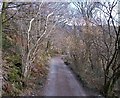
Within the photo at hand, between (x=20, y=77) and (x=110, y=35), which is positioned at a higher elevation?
(x=110, y=35)

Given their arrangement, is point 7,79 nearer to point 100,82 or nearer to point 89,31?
point 100,82

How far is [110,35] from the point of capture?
15.9 ft

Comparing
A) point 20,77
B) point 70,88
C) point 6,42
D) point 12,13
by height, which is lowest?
point 70,88

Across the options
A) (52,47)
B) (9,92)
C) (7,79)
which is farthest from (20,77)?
(52,47)

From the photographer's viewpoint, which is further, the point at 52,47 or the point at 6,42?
the point at 52,47

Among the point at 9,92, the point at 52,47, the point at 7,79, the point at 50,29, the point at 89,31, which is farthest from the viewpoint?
the point at 52,47

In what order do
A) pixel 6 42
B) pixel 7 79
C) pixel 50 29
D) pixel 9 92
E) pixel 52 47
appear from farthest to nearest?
pixel 52 47, pixel 50 29, pixel 6 42, pixel 7 79, pixel 9 92

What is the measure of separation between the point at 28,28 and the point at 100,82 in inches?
72.2

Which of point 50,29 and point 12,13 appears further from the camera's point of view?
point 50,29

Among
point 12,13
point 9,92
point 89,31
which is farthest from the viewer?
point 89,31

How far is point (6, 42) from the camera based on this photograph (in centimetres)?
509

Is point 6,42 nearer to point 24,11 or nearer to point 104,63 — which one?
point 24,11

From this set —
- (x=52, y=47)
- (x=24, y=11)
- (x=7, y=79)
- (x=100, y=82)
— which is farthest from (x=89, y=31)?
(x=52, y=47)

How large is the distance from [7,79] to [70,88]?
1.57 metres
